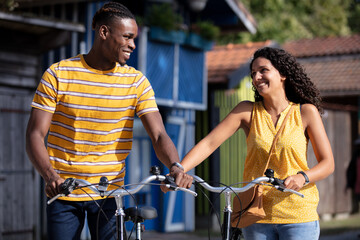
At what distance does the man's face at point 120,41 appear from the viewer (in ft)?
11.8

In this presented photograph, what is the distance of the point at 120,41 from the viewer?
361cm

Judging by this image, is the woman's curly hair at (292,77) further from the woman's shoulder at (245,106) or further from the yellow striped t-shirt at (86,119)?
the yellow striped t-shirt at (86,119)

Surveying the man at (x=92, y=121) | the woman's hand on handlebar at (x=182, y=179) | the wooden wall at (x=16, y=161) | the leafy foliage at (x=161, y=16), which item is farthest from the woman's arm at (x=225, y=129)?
the leafy foliage at (x=161, y=16)

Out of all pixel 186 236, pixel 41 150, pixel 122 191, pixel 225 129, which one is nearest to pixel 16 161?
pixel 186 236

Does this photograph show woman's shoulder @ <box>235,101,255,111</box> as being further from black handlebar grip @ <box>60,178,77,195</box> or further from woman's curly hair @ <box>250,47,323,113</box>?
black handlebar grip @ <box>60,178,77,195</box>

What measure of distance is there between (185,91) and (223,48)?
4.16 metres

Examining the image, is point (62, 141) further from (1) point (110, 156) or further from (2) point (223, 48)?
(2) point (223, 48)

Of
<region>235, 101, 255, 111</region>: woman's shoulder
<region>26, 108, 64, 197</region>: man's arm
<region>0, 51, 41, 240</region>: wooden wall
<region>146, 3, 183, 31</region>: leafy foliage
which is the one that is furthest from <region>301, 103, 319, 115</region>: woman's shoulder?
<region>146, 3, 183, 31</region>: leafy foliage

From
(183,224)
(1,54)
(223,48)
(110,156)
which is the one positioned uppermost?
(223,48)

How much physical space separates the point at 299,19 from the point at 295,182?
28427 mm

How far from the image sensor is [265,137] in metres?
3.85

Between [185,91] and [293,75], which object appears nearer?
[293,75]

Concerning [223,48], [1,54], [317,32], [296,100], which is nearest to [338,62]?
[223,48]

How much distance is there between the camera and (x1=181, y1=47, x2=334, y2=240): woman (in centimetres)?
375
